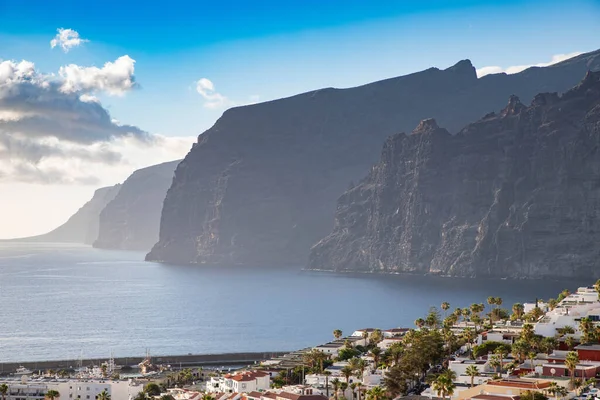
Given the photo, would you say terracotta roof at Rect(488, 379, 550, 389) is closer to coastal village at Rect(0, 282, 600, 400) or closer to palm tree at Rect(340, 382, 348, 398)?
coastal village at Rect(0, 282, 600, 400)

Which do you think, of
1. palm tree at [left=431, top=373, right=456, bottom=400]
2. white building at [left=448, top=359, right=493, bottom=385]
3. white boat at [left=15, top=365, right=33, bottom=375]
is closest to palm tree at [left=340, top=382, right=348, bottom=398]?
white building at [left=448, top=359, right=493, bottom=385]

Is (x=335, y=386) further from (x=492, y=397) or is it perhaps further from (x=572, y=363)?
(x=572, y=363)

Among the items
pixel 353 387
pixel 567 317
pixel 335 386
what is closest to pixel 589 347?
pixel 567 317

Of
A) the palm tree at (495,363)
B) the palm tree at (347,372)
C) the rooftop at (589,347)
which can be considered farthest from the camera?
the palm tree at (347,372)

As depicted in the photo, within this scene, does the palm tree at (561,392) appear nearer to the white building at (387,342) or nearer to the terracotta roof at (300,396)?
the terracotta roof at (300,396)

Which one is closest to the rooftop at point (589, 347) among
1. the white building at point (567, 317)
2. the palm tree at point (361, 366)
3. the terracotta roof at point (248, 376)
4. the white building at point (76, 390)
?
the white building at point (567, 317)
